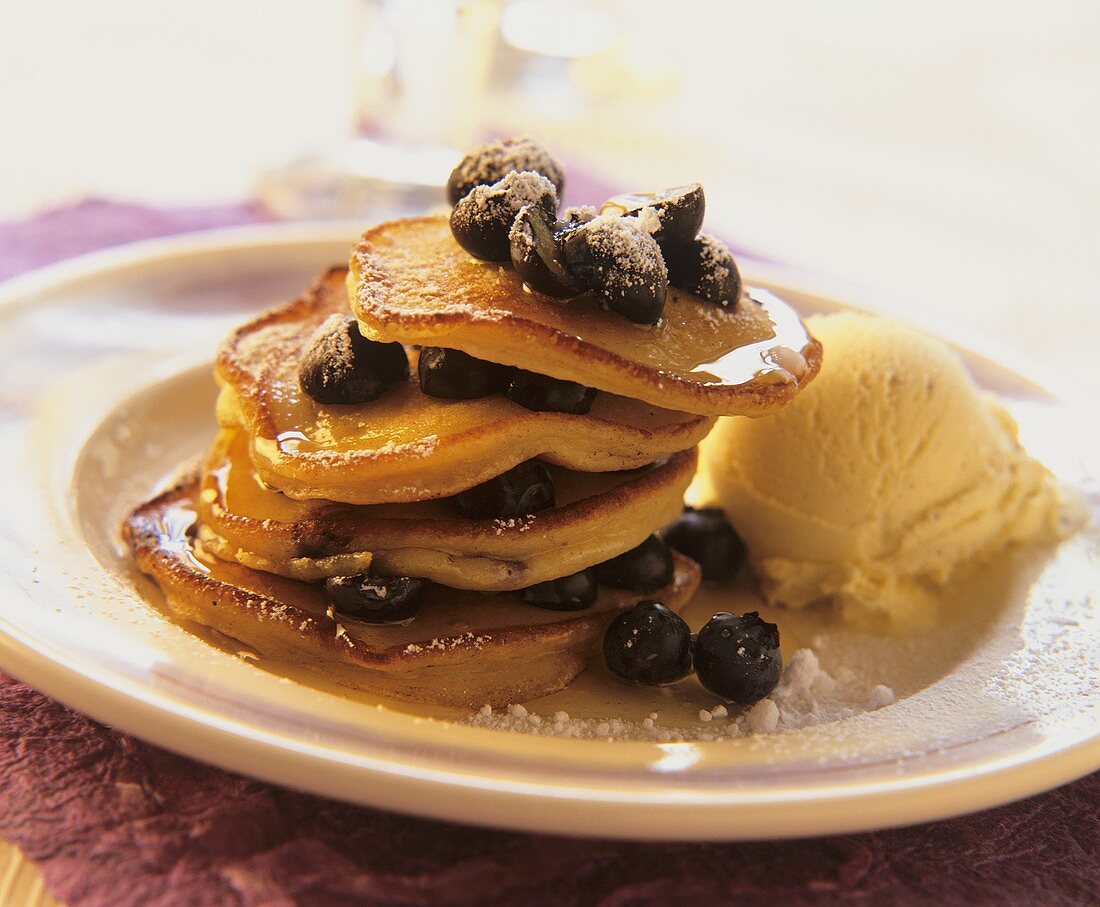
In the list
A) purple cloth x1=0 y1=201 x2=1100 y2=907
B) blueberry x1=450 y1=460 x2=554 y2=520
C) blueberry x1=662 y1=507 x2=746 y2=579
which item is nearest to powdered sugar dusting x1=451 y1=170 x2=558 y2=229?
blueberry x1=450 y1=460 x2=554 y2=520

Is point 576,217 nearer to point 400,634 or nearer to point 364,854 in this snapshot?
point 400,634

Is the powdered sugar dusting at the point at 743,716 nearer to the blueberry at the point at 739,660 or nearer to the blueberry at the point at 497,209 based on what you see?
the blueberry at the point at 739,660

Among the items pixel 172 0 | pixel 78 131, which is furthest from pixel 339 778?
pixel 172 0

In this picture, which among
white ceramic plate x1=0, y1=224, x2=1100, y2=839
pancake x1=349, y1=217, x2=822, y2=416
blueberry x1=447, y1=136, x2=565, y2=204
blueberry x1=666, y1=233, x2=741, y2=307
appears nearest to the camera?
white ceramic plate x1=0, y1=224, x2=1100, y2=839

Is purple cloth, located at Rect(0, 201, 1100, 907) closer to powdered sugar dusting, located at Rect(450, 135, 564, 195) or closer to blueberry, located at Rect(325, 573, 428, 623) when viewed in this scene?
blueberry, located at Rect(325, 573, 428, 623)

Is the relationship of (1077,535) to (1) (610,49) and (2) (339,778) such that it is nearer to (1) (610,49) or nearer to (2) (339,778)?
(2) (339,778)

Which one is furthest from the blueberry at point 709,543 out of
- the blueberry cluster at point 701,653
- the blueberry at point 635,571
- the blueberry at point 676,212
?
the blueberry at point 676,212

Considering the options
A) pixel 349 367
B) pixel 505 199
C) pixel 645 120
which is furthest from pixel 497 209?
pixel 645 120
